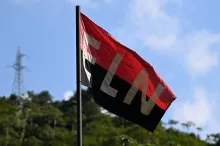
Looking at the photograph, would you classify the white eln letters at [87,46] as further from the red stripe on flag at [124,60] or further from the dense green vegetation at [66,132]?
the dense green vegetation at [66,132]

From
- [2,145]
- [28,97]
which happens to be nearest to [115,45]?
[2,145]

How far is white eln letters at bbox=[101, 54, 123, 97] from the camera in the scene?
10659 millimetres

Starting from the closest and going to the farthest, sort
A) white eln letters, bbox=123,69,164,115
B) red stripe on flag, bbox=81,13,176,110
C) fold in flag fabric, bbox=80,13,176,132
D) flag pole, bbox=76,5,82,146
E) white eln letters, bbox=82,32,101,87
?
flag pole, bbox=76,5,82,146, white eln letters, bbox=82,32,101,87, fold in flag fabric, bbox=80,13,176,132, red stripe on flag, bbox=81,13,176,110, white eln letters, bbox=123,69,164,115

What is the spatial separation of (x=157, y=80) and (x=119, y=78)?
719 mm

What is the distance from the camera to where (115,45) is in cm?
1100

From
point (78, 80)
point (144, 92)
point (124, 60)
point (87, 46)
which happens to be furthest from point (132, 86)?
point (78, 80)

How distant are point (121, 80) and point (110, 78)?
28 cm

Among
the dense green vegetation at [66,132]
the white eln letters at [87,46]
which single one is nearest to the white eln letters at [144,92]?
the white eln letters at [87,46]

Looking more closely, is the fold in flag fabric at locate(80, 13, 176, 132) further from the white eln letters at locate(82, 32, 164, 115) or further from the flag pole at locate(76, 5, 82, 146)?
the flag pole at locate(76, 5, 82, 146)

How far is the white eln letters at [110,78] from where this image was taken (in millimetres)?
10659

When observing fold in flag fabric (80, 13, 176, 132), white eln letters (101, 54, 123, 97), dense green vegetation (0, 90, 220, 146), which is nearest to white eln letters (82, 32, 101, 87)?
fold in flag fabric (80, 13, 176, 132)

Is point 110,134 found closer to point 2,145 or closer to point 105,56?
point 2,145

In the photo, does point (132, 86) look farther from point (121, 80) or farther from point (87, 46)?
point (87, 46)

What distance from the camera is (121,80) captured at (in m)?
10.9
